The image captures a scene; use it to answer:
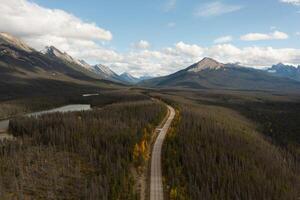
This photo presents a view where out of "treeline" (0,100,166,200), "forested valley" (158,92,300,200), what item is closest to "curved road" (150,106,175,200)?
"forested valley" (158,92,300,200)

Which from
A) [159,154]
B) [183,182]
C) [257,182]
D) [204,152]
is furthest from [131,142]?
[257,182]

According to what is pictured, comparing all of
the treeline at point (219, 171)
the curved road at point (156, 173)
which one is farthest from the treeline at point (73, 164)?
the treeline at point (219, 171)

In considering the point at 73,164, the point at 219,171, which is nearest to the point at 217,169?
the point at 219,171

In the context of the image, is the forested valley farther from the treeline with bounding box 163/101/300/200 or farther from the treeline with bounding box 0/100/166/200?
the treeline with bounding box 0/100/166/200

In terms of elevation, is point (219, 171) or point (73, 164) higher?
point (73, 164)

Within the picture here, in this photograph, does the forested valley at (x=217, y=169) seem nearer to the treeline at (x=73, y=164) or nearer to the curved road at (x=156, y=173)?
the curved road at (x=156, y=173)

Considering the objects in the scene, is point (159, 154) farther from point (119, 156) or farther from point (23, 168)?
point (23, 168)

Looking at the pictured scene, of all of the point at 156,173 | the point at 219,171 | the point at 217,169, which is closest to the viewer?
the point at 156,173

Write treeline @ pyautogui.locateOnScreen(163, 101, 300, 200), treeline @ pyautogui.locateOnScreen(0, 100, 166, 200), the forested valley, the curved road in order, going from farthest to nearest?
1. the forested valley
2. treeline @ pyautogui.locateOnScreen(163, 101, 300, 200)
3. the curved road
4. treeline @ pyautogui.locateOnScreen(0, 100, 166, 200)

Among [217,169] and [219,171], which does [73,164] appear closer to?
[217,169]
